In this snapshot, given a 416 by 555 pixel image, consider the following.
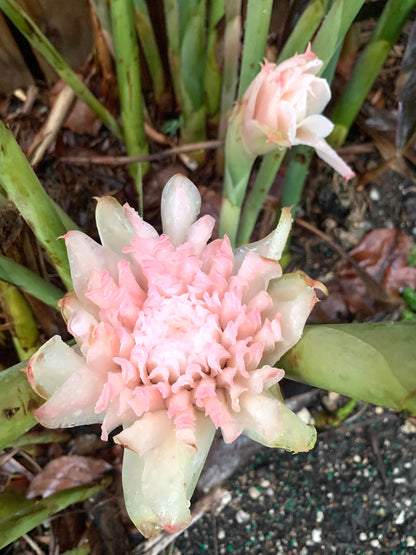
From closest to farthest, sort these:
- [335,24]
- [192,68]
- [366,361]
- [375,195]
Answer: [366,361] → [335,24] → [192,68] → [375,195]

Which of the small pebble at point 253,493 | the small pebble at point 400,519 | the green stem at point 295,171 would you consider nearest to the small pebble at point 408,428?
the small pebble at point 400,519

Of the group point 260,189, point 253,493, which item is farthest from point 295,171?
point 253,493

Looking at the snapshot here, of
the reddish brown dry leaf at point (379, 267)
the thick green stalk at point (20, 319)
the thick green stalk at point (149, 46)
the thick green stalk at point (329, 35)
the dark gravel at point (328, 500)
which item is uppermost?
the thick green stalk at point (329, 35)

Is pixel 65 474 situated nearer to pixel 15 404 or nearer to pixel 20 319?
pixel 20 319

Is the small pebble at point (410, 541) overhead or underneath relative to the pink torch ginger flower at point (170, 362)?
underneath

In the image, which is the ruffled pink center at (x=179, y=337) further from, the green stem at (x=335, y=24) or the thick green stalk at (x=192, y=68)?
the thick green stalk at (x=192, y=68)

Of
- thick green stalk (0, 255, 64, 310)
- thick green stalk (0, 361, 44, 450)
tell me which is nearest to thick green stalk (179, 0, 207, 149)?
thick green stalk (0, 255, 64, 310)

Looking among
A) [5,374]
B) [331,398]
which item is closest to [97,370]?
[5,374]

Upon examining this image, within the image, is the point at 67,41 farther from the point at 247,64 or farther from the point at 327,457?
the point at 327,457
